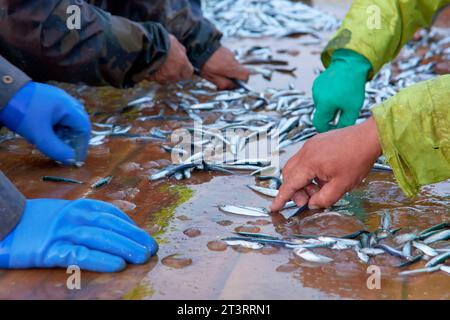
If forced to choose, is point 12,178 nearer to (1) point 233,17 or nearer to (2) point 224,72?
(2) point 224,72

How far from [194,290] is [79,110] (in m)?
1.28

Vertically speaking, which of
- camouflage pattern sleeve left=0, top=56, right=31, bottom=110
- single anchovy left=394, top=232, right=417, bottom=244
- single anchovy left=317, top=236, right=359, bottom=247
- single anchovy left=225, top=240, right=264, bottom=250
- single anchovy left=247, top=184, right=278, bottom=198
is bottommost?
single anchovy left=247, top=184, right=278, bottom=198

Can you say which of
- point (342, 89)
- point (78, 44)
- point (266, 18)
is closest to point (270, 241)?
point (342, 89)

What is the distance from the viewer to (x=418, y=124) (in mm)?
2453

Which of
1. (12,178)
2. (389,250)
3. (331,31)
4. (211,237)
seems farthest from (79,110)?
(331,31)

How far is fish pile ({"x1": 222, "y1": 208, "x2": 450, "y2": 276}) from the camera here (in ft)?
7.82

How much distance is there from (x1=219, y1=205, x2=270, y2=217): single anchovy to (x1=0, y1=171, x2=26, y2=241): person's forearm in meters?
0.76

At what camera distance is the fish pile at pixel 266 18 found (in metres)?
6.35

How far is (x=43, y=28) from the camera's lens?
3570mm

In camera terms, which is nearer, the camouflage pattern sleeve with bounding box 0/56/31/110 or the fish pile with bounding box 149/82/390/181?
the camouflage pattern sleeve with bounding box 0/56/31/110

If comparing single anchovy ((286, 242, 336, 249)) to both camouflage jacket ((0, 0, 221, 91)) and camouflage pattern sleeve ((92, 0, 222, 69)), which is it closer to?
camouflage jacket ((0, 0, 221, 91))

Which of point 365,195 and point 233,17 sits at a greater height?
point 365,195

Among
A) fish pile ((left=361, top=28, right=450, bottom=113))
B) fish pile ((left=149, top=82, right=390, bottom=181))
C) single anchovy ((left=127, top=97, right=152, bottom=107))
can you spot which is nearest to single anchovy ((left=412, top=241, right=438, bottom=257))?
fish pile ((left=149, top=82, right=390, bottom=181))
